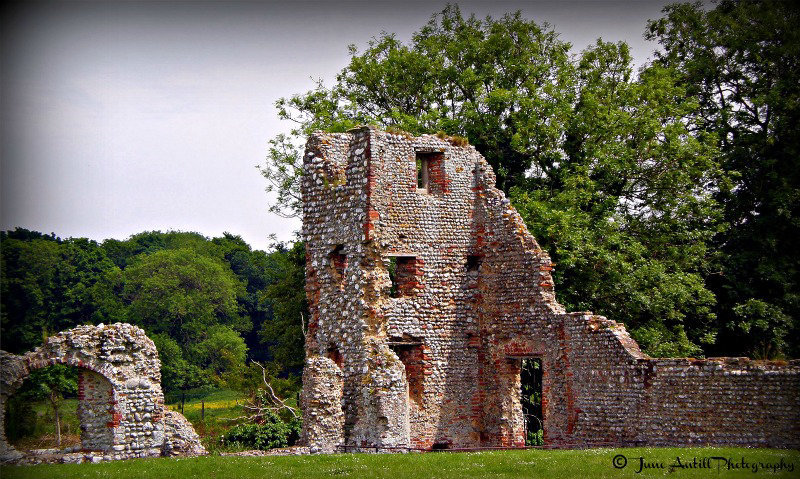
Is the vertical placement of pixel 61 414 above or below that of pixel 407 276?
below

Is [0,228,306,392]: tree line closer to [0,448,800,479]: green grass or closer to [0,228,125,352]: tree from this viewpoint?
[0,228,125,352]: tree

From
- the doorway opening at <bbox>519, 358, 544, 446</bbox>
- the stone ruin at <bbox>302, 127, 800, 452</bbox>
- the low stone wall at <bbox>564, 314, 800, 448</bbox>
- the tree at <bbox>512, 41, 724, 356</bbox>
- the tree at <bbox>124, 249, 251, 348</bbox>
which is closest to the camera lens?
the low stone wall at <bbox>564, 314, 800, 448</bbox>

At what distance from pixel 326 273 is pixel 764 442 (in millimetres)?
9540

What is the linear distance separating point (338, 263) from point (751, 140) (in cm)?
1615

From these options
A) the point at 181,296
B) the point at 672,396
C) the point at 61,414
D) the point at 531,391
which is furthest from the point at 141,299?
the point at 672,396

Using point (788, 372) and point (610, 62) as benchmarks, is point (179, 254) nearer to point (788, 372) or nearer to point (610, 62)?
point (610, 62)

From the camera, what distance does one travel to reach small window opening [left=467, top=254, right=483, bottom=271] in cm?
2284

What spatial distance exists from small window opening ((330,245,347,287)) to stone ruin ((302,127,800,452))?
1.2 inches

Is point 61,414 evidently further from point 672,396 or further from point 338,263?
point 672,396

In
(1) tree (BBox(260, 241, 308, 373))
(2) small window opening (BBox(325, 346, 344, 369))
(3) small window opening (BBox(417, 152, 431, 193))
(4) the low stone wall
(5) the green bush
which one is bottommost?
(5) the green bush

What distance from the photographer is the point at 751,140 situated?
3238 centimetres

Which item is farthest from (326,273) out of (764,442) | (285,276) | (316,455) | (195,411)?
(195,411)

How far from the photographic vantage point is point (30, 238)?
68250 millimetres

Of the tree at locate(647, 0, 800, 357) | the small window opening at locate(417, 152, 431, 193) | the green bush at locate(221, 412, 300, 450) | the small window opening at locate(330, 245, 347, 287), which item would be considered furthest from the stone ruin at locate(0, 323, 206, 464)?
the tree at locate(647, 0, 800, 357)
